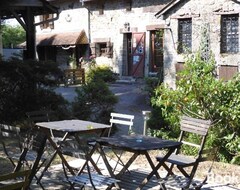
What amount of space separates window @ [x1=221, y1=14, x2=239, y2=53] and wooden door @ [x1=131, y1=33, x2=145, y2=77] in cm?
955

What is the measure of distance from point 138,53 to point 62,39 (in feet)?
19.2

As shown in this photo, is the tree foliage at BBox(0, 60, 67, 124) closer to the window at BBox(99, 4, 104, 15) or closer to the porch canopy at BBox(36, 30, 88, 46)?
the porch canopy at BBox(36, 30, 88, 46)

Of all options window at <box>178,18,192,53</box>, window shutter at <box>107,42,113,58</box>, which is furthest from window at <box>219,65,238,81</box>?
window shutter at <box>107,42,113,58</box>

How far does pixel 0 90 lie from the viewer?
449 inches

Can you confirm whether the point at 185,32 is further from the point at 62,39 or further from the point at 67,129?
the point at 62,39

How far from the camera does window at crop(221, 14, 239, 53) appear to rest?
1435 centimetres

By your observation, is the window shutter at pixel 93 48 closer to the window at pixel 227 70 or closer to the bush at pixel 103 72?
the bush at pixel 103 72

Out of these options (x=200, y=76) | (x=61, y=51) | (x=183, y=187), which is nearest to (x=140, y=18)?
(x=61, y=51)

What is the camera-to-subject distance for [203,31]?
14.8m

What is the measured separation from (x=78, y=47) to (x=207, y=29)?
47.6 ft

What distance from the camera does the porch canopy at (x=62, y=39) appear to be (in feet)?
89.1

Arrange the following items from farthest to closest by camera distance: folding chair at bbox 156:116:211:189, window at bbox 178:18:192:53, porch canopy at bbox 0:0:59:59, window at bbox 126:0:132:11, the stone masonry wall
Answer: window at bbox 126:0:132:11, window at bbox 178:18:192:53, the stone masonry wall, porch canopy at bbox 0:0:59:59, folding chair at bbox 156:116:211:189

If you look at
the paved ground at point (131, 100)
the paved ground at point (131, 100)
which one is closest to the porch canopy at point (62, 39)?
the paved ground at point (131, 100)

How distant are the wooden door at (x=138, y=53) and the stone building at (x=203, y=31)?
8.65 meters
